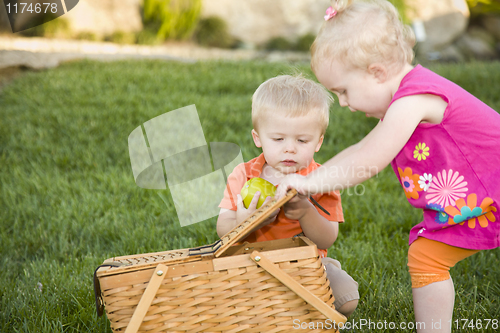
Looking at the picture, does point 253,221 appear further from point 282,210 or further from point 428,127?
point 428,127

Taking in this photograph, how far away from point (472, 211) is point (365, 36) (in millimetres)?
721

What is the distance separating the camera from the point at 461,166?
1604 millimetres

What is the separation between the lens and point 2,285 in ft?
7.24

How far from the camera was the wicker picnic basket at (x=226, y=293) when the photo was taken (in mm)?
1390

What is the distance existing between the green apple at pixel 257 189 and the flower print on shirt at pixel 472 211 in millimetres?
646

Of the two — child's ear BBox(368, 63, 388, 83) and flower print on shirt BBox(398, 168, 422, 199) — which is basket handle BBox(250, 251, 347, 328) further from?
child's ear BBox(368, 63, 388, 83)

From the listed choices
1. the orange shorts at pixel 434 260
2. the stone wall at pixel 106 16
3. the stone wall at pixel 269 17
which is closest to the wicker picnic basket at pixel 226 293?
the orange shorts at pixel 434 260

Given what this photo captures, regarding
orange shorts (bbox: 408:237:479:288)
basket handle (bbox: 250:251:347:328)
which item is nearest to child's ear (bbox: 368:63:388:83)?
orange shorts (bbox: 408:237:479:288)

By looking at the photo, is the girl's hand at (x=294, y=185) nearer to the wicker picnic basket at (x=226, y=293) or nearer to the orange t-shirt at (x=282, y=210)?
the wicker picnic basket at (x=226, y=293)

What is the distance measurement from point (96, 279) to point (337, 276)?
91 centimetres

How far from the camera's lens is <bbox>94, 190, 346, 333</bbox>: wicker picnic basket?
4.56 ft

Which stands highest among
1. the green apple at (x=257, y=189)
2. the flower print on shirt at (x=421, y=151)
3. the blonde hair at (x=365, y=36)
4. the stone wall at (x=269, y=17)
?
the blonde hair at (x=365, y=36)

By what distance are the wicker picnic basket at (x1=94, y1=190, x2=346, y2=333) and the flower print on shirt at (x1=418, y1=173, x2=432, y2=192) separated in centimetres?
52

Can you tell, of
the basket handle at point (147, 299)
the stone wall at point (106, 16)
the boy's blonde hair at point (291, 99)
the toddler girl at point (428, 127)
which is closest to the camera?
the basket handle at point (147, 299)
